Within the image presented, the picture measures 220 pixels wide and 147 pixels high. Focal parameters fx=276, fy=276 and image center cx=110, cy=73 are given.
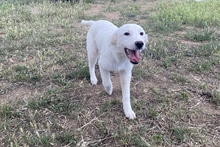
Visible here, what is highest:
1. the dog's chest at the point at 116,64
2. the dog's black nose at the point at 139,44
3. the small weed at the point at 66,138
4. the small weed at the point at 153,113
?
the dog's black nose at the point at 139,44

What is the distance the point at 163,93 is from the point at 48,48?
259 centimetres

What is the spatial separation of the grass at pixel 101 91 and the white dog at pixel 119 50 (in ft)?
0.88

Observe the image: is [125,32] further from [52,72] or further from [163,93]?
[52,72]

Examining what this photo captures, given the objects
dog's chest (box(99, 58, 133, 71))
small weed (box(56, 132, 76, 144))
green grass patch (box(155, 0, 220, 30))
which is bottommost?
small weed (box(56, 132, 76, 144))

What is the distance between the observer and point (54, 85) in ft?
13.1

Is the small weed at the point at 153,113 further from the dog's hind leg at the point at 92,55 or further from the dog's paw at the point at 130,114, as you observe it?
the dog's hind leg at the point at 92,55

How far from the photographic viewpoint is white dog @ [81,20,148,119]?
9.57 feet

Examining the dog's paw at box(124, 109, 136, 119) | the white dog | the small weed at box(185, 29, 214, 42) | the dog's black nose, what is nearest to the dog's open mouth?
the white dog

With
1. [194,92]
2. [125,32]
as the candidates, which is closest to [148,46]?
[194,92]

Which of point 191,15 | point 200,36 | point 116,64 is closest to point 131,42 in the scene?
point 116,64

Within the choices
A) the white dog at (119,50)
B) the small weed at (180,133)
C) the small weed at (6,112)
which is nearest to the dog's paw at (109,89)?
the white dog at (119,50)

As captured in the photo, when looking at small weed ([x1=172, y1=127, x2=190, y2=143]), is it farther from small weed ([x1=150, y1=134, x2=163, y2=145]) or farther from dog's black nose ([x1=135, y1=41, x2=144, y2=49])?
dog's black nose ([x1=135, y1=41, x2=144, y2=49])

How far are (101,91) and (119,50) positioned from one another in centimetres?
97

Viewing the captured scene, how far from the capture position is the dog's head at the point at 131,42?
2.84 metres
